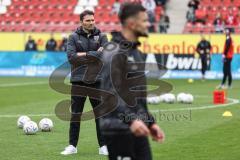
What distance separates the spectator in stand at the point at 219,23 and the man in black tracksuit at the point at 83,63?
24559mm

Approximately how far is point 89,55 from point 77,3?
102 ft

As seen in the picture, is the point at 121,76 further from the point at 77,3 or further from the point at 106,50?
the point at 77,3

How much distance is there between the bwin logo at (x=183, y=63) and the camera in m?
35.8

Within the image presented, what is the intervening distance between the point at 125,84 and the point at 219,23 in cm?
3089

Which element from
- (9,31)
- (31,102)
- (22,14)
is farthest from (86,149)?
Answer: (22,14)

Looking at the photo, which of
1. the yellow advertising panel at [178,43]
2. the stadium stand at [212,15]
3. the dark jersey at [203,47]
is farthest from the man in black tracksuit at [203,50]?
the stadium stand at [212,15]

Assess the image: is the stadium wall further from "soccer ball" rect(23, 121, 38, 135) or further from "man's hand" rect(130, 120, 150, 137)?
"man's hand" rect(130, 120, 150, 137)

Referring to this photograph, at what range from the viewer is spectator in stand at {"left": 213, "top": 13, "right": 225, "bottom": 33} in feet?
119

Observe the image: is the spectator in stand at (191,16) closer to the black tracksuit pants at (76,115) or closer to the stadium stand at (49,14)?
the stadium stand at (49,14)

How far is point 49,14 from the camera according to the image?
141 feet

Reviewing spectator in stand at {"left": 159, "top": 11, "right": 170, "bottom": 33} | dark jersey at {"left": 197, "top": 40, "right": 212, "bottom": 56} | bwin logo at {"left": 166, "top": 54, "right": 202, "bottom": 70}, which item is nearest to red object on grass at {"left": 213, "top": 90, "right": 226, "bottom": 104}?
dark jersey at {"left": 197, "top": 40, "right": 212, "bottom": 56}

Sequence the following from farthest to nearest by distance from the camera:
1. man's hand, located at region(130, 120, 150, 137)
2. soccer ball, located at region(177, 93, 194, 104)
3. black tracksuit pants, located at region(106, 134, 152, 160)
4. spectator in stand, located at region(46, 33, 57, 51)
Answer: spectator in stand, located at region(46, 33, 57, 51) < soccer ball, located at region(177, 93, 194, 104) < black tracksuit pants, located at region(106, 134, 152, 160) < man's hand, located at region(130, 120, 150, 137)

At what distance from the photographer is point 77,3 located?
42844 millimetres

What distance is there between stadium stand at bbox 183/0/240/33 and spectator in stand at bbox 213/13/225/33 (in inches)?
7.2
